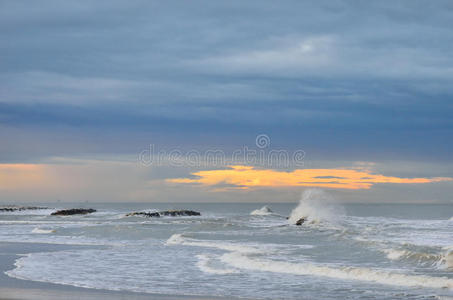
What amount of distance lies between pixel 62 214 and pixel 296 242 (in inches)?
2281

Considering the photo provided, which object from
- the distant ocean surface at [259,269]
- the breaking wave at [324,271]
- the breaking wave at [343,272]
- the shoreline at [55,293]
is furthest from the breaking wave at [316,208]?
the shoreline at [55,293]

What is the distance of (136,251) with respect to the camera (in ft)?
89.2

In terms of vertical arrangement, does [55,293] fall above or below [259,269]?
above

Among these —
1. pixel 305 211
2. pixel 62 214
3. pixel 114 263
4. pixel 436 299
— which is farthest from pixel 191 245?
pixel 62 214

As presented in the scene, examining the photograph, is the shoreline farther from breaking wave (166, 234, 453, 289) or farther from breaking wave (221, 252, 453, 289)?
breaking wave (221, 252, 453, 289)

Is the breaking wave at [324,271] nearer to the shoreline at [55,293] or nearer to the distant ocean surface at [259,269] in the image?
the distant ocean surface at [259,269]

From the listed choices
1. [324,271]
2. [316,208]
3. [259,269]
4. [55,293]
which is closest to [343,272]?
[324,271]

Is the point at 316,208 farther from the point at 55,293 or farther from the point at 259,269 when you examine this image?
the point at 55,293

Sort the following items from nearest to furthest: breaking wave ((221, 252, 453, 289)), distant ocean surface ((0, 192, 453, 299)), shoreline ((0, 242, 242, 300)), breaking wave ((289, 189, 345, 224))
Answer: shoreline ((0, 242, 242, 300)) → distant ocean surface ((0, 192, 453, 299)) → breaking wave ((221, 252, 453, 289)) → breaking wave ((289, 189, 345, 224))

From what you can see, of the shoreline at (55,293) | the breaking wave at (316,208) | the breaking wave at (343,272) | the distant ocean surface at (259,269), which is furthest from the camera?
the breaking wave at (316,208)

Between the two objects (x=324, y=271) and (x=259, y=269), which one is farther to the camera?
(x=259, y=269)

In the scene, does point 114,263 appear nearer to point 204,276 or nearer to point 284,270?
point 204,276

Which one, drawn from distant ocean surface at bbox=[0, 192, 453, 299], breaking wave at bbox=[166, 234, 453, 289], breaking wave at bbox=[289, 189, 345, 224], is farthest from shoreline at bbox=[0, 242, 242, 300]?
breaking wave at bbox=[289, 189, 345, 224]

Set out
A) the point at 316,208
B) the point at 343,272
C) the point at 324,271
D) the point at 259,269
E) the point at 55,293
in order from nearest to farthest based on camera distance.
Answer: the point at 55,293 < the point at 343,272 < the point at 324,271 < the point at 259,269 < the point at 316,208
